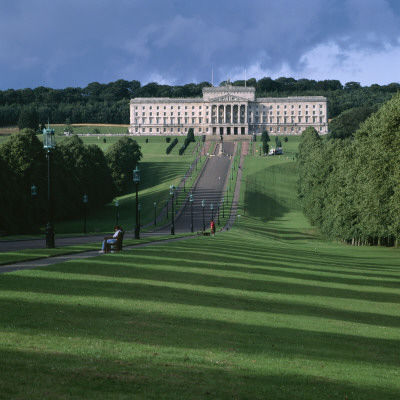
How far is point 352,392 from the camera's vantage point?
31.6ft

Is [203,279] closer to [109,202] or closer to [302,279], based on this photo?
[302,279]

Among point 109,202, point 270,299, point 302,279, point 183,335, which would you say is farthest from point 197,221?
point 183,335

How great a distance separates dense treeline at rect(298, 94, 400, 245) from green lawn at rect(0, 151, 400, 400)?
723 inches

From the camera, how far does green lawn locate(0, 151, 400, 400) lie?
8977 millimetres

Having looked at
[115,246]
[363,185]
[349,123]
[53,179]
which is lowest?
[115,246]

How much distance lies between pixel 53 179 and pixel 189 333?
67.2 m

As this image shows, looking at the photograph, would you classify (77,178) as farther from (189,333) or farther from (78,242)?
(189,333)

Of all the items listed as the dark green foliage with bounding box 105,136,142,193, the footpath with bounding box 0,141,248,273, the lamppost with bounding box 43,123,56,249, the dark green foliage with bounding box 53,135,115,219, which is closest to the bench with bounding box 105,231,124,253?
the footpath with bounding box 0,141,248,273

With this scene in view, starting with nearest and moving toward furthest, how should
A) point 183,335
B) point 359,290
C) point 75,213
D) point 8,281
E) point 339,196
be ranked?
point 183,335 < point 8,281 < point 359,290 < point 339,196 < point 75,213

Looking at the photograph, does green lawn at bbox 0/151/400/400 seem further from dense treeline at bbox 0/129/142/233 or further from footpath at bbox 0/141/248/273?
dense treeline at bbox 0/129/142/233

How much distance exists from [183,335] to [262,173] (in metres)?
122

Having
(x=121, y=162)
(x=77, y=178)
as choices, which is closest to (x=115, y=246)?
(x=77, y=178)

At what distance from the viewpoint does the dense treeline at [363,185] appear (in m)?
43.4

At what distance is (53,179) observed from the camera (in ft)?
255
